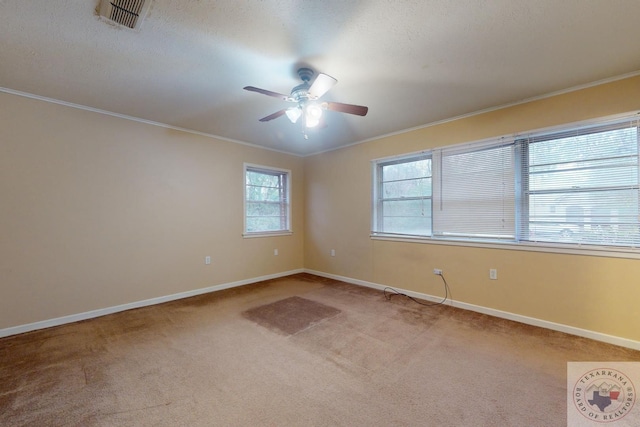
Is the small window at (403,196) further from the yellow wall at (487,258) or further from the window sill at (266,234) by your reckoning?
the window sill at (266,234)

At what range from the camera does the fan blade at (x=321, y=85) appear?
203cm

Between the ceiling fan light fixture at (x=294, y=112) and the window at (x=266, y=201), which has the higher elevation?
the ceiling fan light fixture at (x=294, y=112)

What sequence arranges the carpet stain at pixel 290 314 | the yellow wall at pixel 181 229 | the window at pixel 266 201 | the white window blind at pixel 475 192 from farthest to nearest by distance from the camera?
the window at pixel 266 201, the white window blind at pixel 475 192, the carpet stain at pixel 290 314, the yellow wall at pixel 181 229

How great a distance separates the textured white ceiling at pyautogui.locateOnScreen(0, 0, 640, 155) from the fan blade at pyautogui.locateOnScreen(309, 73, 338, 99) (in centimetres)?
22

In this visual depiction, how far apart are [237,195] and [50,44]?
9.04ft

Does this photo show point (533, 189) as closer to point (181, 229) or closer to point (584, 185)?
point (584, 185)

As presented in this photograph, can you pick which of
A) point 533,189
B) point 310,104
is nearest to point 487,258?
→ point 533,189

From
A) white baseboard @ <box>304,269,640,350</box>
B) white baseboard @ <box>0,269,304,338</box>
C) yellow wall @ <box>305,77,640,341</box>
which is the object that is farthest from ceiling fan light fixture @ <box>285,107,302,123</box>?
white baseboard @ <box>0,269,304,338</box>

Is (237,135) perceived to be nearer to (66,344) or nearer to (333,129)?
(333,129)

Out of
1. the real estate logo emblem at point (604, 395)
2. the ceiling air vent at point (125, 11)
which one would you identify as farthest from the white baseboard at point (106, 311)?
the real estate logo emblem at point (604, 395)

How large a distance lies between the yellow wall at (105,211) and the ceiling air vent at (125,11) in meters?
1.99

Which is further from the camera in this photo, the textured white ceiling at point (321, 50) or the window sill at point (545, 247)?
the window sill at point (545, 247)

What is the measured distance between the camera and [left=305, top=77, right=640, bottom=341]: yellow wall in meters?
2.48

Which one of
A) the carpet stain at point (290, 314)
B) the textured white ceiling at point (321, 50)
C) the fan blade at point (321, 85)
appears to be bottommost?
the carpet stain at point (290, 314)
